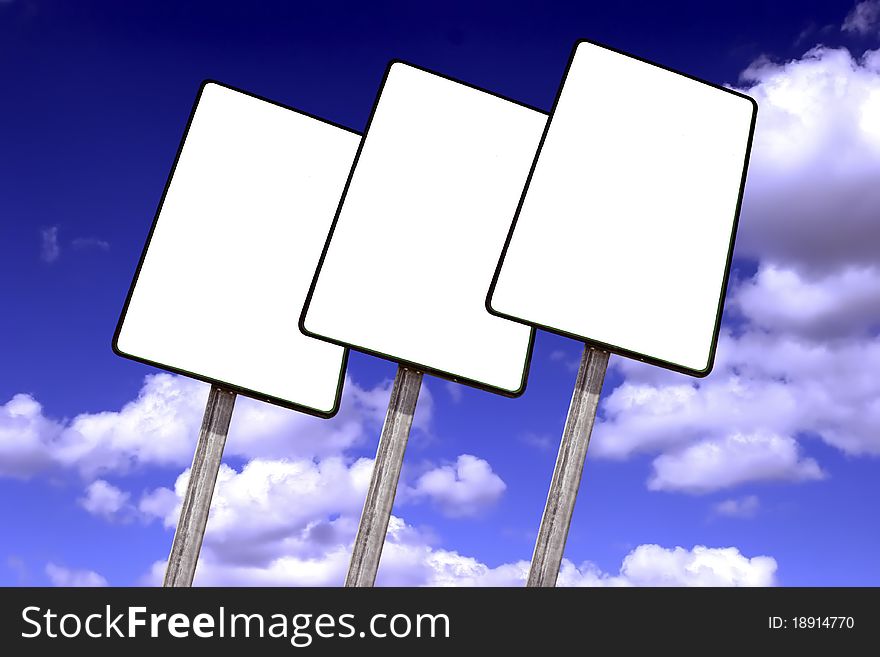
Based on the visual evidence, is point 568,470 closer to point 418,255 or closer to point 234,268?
point 418,255

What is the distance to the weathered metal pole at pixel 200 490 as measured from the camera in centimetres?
845

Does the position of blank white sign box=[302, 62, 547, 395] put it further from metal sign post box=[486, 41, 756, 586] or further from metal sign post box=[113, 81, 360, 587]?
metal sign post box=[113, 81, 360, 587]

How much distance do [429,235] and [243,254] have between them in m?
1.96

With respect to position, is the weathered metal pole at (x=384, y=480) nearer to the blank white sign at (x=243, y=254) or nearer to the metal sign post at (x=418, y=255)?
A: the metal sign post at (x=418, y=255)

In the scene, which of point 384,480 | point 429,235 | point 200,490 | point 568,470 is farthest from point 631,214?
point 200,490

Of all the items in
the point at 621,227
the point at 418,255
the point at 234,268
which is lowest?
the point at 621,227

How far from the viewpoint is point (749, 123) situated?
7.82 meters

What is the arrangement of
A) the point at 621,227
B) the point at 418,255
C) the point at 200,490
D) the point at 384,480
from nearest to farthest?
1. the point at 621,227
2. the point at 384,480
3. the point at 418,255
4. the point at 200,490

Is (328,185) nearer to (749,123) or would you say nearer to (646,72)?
(646,72)

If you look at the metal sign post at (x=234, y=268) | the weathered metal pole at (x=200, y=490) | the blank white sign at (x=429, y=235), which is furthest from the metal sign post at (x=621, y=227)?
the weathered metal pole at (x=200, y=490)

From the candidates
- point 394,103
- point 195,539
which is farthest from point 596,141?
point 195,539

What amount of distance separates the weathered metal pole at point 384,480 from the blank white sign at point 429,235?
0.93ft

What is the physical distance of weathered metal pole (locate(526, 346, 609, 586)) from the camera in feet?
24.2

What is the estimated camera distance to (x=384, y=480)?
26.3 feet
